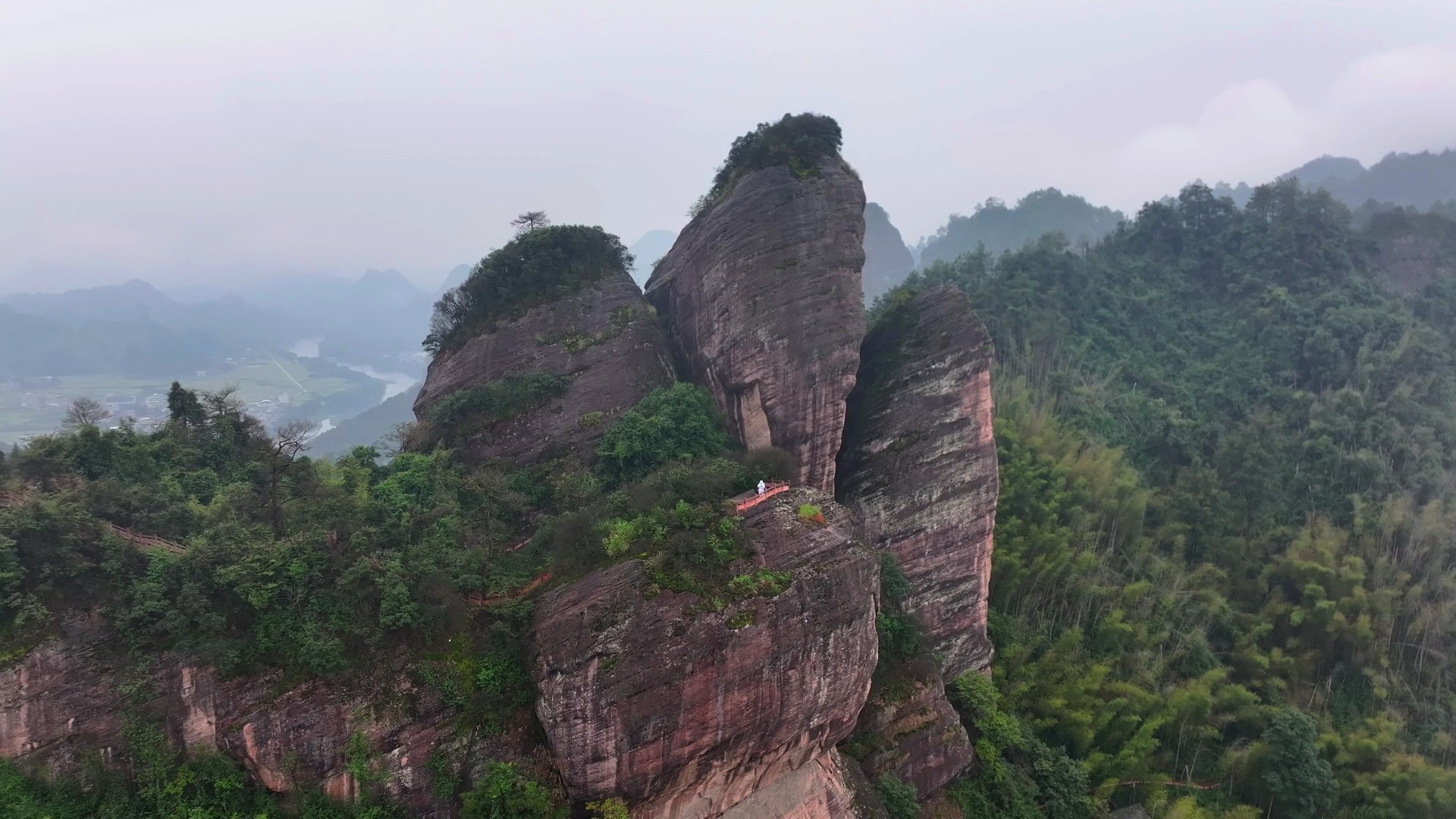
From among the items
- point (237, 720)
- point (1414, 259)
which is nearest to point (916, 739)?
point (237, 720)

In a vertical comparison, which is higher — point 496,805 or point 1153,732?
point 496,805

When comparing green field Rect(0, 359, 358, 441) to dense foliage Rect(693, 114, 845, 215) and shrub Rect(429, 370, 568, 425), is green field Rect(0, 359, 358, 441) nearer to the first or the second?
shrub Rect(429, 370, 568, 425)

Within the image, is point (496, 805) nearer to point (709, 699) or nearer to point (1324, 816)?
point (709, 699)

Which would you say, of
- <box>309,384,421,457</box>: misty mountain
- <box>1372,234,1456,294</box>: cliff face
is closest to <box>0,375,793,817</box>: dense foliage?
<box>1372,234,1456,294</box>: cliff face

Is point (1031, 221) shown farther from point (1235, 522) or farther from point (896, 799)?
point (896, 799)

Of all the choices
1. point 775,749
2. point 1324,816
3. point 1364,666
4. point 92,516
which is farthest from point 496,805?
point 1364,666

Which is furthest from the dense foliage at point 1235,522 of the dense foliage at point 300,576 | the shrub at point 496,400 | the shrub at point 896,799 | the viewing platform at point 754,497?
the shrub at point 496,400
